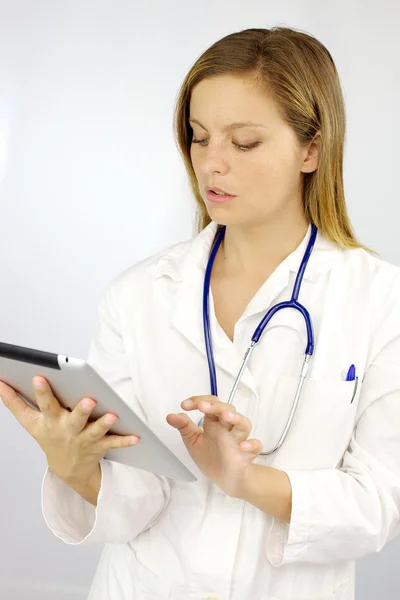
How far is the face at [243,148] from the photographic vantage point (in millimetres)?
1454

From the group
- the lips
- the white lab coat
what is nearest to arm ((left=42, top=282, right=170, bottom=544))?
the white lab coat

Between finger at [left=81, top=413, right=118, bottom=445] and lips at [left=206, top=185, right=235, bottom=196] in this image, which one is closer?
finger at [left=81, top=413, right=118, bottom=445]

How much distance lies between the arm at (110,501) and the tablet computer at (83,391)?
4.4 inches

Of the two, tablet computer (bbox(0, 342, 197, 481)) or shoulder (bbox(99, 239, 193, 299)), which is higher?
shoulder (bbox(99, 239, 193, 299))

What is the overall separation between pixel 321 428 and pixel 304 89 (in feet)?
1.84

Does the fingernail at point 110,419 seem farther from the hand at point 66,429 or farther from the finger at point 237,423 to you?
the finger at point 237,423

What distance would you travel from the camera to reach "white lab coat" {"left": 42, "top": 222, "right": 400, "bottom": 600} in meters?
1.38

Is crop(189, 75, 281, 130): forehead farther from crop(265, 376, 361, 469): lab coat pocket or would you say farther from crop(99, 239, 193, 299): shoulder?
crop(265, 376, 361, 469): lab coat pocket

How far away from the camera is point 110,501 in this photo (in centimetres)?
→ 143

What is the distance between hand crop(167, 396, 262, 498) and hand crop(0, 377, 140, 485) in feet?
0.40

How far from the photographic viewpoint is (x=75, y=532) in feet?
4.88

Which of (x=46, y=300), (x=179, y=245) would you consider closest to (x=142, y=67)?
(x=46, y=300)

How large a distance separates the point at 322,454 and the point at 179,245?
502mm

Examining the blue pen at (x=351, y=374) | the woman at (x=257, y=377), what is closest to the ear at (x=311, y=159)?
the woman at (x=257, y=377)
